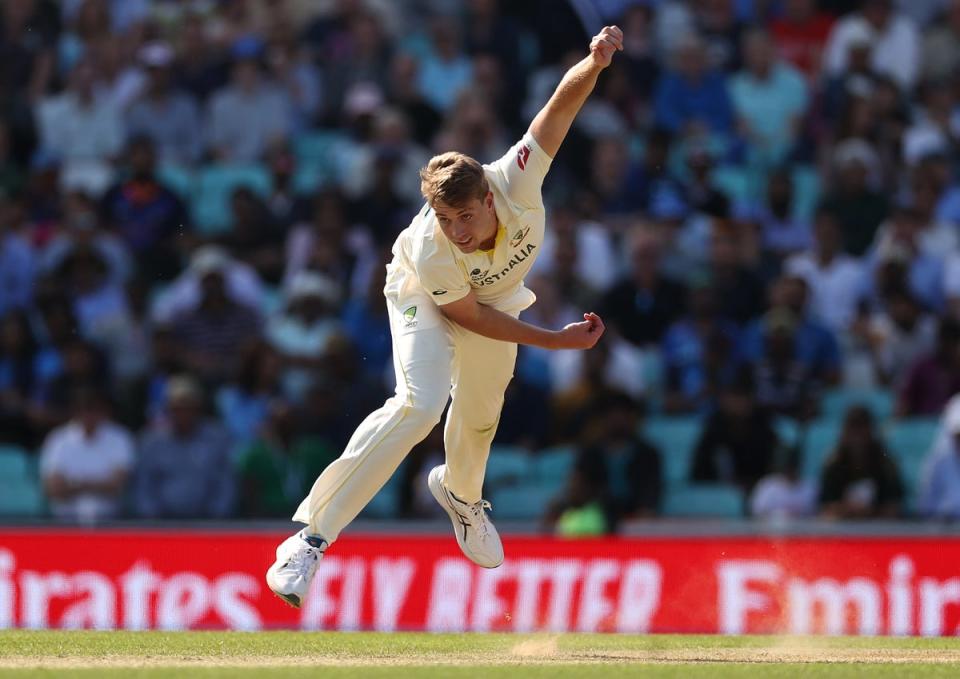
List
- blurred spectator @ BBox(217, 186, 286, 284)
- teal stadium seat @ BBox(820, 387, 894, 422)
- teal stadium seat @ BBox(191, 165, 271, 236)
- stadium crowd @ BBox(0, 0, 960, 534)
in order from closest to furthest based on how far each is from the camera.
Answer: stadium crowd @ BBox(0, 0, 960, 534) → teal stadium seat @ BBox(820, 387, 894, 422) → blurred spectator @ BBox(217, 186, 286, 284) → teal stadium seat @ BBox(191, 165, 271, 236)

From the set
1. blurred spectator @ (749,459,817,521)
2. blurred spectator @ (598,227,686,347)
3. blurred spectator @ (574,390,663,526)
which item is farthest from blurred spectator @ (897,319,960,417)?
blurred spectator @ (574,390,663,526)

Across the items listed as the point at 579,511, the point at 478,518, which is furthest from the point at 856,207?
the point at 478,518

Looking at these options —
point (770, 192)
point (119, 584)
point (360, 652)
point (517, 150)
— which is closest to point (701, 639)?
point (360, 652)

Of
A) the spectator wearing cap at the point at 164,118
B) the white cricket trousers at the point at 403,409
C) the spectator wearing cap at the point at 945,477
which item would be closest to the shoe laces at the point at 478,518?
the white cricket trousers at the point at 403,409

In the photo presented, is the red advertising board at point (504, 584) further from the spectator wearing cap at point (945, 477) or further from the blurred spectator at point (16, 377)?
the blurred spectator at point (16, 377)

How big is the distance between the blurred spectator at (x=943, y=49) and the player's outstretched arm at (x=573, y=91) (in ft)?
23.7

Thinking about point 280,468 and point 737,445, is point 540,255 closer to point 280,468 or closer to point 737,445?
point 737,445

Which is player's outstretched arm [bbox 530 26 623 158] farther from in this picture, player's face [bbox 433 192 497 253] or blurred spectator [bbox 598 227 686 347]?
blurred spectator [bbox 598 227 686 347]

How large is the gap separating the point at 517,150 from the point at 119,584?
3635 mm

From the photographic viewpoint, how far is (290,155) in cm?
1266

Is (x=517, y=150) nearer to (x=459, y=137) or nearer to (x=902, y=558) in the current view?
(x=902, y=558)

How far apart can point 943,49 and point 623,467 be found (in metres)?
4.97

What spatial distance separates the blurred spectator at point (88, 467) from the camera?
10.5 m

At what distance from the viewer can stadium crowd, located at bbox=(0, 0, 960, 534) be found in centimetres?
1028
